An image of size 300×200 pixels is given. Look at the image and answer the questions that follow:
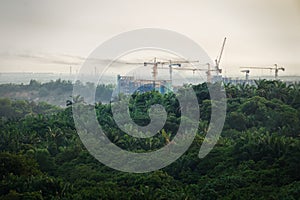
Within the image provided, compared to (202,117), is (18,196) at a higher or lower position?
lower

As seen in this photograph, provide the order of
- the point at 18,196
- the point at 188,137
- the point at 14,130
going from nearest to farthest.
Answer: the point at 18,196 → the point at 188,137 → the point at 14,130

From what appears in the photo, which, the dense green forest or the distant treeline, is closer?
the dense green forest

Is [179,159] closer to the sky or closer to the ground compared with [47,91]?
closer to the ground

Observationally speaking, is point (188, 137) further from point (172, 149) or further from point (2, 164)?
point (2, 164)

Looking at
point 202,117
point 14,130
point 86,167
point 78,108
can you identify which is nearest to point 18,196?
point 86,167

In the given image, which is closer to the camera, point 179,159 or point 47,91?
point 179,159

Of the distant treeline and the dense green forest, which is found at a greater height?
the distant treeline

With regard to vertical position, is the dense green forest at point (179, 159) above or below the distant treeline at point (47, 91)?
below

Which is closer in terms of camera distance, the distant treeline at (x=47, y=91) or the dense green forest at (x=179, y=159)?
the dense green forest at (x=179, y=159)
